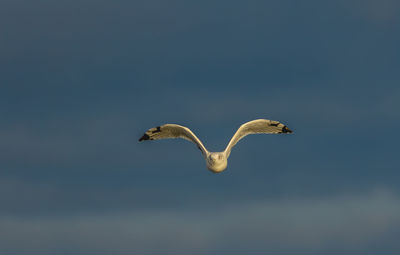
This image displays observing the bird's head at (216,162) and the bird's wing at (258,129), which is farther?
the bird's wing at (258,129)

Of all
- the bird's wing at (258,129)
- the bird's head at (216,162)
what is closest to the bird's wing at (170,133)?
the bird's wing at (258,129)

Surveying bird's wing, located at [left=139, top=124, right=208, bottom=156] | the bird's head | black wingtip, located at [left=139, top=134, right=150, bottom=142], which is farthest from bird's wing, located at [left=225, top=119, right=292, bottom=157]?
black wingtip, located at [left=139, top=134, right=150, bottom=142]

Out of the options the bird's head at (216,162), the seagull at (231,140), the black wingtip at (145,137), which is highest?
the black wingtip at (145,137)

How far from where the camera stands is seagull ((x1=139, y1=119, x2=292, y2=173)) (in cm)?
8607

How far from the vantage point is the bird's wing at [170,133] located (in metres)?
90.8

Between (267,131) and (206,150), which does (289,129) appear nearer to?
(267,131)

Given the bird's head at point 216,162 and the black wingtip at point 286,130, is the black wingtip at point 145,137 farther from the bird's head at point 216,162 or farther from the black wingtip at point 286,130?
the black wingtip at point 286,130

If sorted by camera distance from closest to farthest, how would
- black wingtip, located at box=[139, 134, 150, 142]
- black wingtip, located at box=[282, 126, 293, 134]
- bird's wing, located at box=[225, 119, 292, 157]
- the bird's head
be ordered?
the bird's head < bird's wing, located at box=[225, 119, 292, 157] < black wingtip, located at box=[139, 134, 150, 142] < black wingtip, located at box=[282, 126, 293, 134]

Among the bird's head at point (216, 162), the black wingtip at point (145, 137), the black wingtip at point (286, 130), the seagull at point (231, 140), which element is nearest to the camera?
the bird's head at point (216, 162)

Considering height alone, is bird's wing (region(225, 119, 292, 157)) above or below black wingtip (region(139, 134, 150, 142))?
below

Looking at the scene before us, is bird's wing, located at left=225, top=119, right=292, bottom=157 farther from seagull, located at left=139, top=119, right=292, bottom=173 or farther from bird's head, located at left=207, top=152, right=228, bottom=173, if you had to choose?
bird's head, located at left=207, top=152, right=228, bottom=173

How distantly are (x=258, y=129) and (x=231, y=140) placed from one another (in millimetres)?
5941

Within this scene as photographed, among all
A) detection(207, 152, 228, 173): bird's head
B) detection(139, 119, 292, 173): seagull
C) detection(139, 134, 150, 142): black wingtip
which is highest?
detection(139, 134, 150, 142): black wingtip

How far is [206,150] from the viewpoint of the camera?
287 ft
